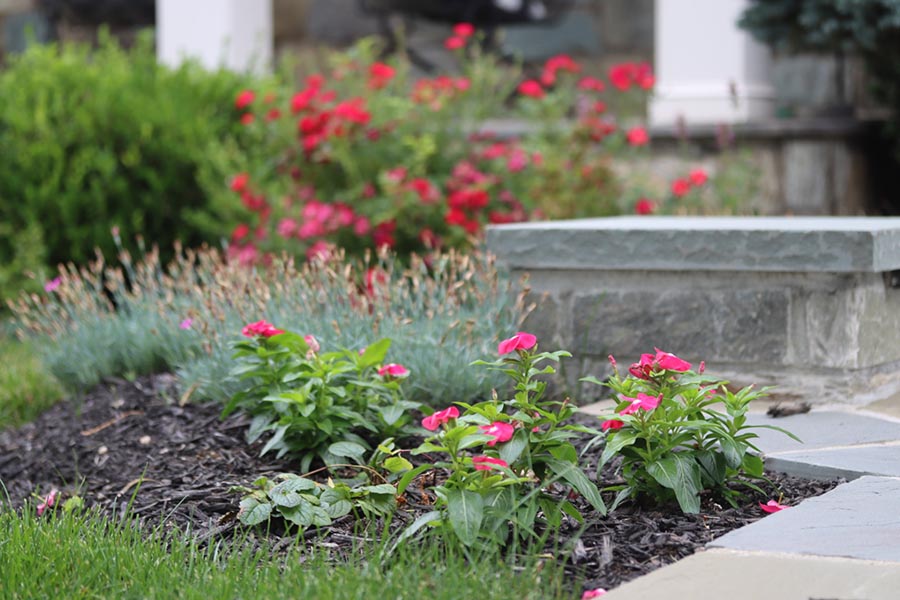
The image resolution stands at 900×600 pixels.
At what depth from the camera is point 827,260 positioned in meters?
3.50

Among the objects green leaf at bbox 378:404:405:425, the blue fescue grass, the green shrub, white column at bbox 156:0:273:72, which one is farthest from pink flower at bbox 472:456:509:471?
white column at bbox 156:0:273:72

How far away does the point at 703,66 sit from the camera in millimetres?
7953

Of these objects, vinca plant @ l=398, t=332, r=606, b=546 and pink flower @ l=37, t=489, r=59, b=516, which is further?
pink flower @ l=37, t=489, r=59, b=516

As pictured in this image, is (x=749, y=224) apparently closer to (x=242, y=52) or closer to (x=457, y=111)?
(x=457, y=111)

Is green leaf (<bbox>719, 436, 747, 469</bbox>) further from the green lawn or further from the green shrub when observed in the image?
the green shrub

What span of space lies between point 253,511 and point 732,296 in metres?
1.71

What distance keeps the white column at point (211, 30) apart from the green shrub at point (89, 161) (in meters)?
1.65

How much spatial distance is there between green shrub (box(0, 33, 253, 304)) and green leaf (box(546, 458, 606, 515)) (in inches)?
179

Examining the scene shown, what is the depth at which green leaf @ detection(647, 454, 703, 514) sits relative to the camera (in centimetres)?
262

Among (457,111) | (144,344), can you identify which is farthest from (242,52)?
(144,344)

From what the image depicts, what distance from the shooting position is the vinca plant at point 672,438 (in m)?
2.66

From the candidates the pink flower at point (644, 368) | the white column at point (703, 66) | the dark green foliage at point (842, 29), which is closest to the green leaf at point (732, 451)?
the pink flower at point (644, 368)

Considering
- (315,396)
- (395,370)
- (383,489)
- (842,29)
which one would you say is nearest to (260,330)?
(315,396)

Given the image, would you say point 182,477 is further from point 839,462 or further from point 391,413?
point 839,462
